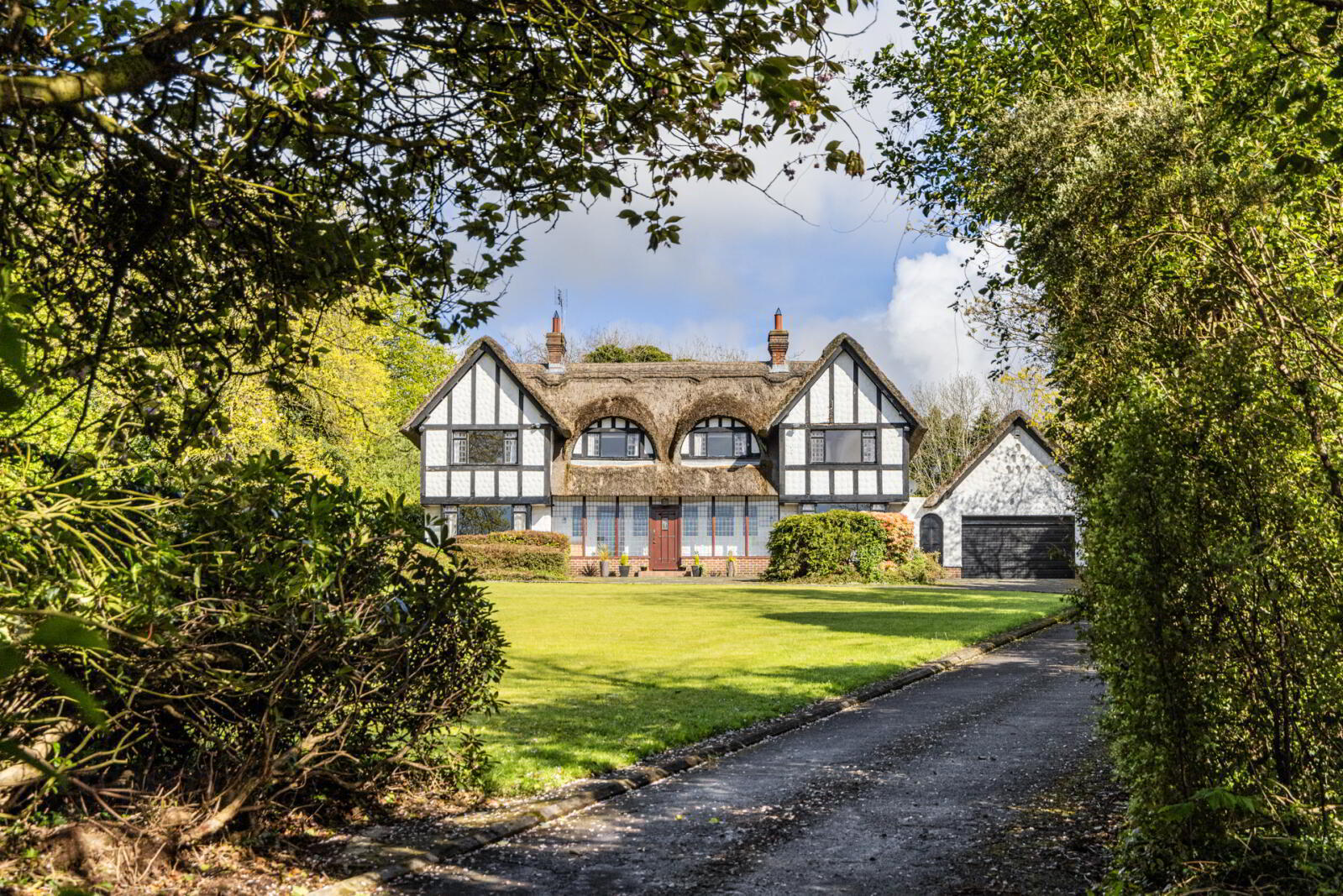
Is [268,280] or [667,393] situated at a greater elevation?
[667,393]

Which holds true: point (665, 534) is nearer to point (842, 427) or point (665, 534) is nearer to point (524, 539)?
point (524, 539)

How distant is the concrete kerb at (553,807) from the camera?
5.72m

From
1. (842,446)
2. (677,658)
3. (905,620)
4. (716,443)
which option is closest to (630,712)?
(677,658)

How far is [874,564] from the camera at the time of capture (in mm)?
37062

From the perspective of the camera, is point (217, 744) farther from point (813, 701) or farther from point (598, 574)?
point (598, 574)

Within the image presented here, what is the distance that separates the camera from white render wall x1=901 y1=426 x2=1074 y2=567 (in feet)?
141

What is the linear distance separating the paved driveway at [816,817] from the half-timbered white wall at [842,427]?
104 ft

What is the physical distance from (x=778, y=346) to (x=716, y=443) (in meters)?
5.33

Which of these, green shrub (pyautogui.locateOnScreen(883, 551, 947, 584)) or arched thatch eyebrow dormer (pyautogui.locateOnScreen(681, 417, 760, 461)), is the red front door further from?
green shrub (pyautogui.locateOnScreen(883, 551, 947, 584))

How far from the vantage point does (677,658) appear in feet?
50.9

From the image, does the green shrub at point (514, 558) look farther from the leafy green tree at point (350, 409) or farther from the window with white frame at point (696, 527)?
the window with white frame at point (696, 527)

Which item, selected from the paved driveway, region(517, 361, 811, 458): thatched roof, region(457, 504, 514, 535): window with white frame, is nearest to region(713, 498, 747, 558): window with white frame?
region(517, 361, 811, 458): thatched roof

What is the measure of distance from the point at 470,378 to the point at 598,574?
32.0 feet

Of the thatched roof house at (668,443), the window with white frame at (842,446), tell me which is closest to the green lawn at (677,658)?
the window with white frame at (842,446)
